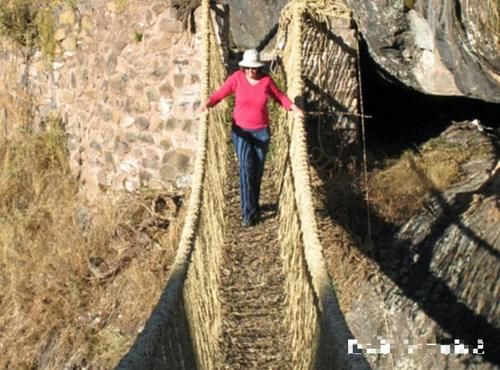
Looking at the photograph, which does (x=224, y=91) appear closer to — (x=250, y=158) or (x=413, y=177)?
(x=250, y=158)

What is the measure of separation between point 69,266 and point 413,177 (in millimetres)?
4000

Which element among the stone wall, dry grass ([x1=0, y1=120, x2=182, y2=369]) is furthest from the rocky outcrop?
dry grass ([x1=0, y1=120, x2=182, y2=369])

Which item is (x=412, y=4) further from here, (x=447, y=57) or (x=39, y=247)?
(x=39, y=247)

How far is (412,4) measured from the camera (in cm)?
905

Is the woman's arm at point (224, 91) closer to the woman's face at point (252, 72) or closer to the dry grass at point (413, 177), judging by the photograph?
the woman's face at point (252, 72)

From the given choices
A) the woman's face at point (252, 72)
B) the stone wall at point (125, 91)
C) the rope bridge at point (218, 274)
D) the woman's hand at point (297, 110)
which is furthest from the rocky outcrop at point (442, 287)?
the stone wall at point (125, 91)

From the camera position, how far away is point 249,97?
25.1 feet

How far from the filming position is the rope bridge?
479cm

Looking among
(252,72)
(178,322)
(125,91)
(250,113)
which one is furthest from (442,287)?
(125,91)

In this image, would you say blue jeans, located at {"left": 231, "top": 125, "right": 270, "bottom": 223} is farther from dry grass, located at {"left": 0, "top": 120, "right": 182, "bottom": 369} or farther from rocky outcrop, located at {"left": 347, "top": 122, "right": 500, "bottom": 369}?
dry grass, located at {"left": 0, "top": 120, "right": 182, "bottom": 369}

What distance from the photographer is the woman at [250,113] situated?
300 inches

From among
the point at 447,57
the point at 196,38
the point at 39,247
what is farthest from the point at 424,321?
the point at 39,247

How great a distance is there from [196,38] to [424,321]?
4.04m

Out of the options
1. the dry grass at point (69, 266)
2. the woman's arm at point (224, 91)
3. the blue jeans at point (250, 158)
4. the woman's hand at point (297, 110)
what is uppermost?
the woman's arm at point (224, 91)
